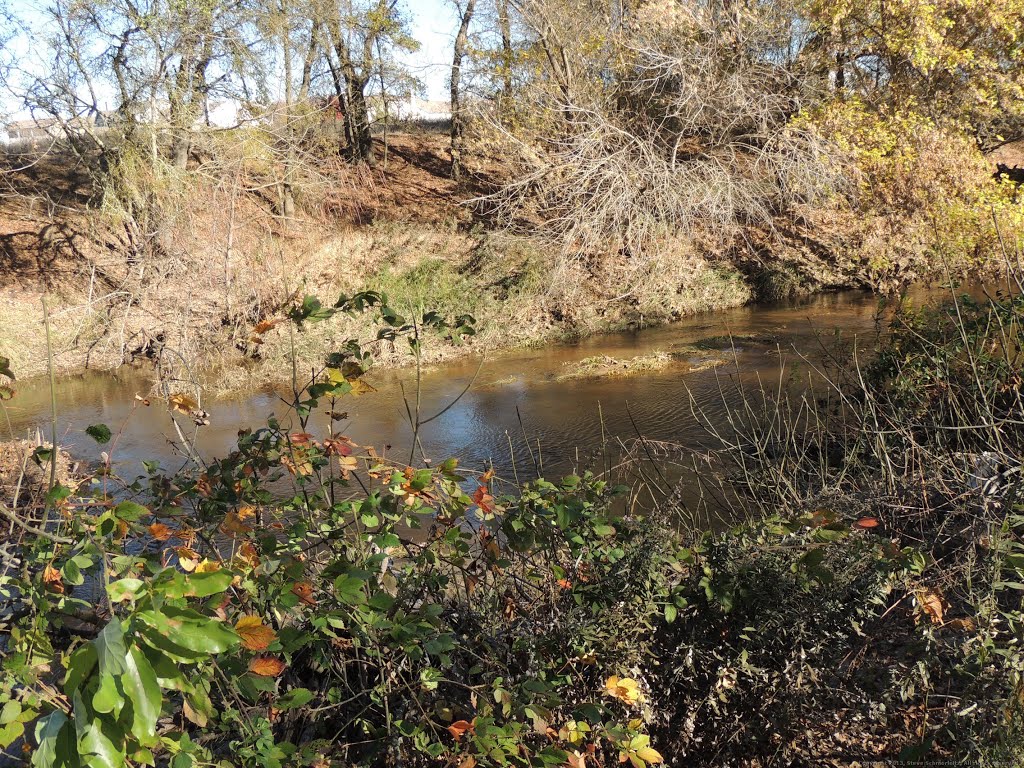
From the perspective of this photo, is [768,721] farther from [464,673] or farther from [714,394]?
[714,394]

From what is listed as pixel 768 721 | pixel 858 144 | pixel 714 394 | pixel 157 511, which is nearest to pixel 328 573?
pixel 157 511

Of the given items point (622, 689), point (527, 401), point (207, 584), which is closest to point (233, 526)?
point (207, 584)

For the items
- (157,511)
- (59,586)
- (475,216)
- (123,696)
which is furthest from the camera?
(475,216)

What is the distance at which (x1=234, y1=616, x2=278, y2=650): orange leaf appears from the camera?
182 centimetres

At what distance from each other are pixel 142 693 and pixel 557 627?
1.94 m

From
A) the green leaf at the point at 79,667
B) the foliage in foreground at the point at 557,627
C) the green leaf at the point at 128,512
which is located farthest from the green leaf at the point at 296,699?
the green leaf at the point at 79,667

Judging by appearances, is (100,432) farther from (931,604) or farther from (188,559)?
(931,604)

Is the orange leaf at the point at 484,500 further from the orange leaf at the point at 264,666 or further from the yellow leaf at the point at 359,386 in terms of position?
the orange leaf at the point at 264,666

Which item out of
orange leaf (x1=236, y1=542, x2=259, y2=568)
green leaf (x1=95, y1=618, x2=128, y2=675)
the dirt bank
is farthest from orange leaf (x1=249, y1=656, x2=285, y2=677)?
the dirt bank

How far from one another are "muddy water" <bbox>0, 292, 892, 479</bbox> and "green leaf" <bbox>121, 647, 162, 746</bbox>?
600 cm

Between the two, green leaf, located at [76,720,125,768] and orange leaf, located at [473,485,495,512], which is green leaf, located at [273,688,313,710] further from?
green leaf, located at [76,720,125,768]

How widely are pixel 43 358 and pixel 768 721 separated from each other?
17.5 metres

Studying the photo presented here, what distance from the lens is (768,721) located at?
2971 mm

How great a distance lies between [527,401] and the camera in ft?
37.8
